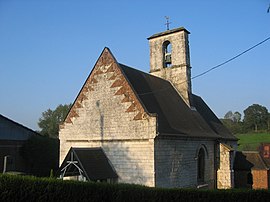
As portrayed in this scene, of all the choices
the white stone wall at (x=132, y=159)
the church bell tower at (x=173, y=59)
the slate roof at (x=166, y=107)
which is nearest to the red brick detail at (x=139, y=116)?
the slate roof at (x=166, y=107)

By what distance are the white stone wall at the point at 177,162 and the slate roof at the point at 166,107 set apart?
60cm

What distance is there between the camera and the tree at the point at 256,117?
285 ft

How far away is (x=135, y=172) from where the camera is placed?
1541 centimetres

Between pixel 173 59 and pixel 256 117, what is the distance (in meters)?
76.2

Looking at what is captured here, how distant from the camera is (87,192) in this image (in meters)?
10.4

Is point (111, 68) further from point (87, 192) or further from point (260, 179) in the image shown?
point (260, 179)

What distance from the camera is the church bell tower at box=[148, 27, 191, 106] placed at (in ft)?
74.4

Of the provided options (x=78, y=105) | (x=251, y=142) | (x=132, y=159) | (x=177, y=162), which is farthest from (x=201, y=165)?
(x=251, y=142)

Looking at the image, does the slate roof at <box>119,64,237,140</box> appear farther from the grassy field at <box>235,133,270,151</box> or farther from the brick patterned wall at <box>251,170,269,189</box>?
the grassy field at <box>235,133,270,151</box>

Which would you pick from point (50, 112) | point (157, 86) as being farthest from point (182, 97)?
point (50, 112)

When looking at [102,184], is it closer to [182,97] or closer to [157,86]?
[157,86]

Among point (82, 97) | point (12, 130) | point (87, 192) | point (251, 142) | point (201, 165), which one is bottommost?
point (87, 192)

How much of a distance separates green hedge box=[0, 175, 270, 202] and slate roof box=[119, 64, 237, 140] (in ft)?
16.1

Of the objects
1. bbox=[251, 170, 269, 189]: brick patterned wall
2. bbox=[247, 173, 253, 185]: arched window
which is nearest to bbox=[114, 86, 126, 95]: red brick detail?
bbox=[247, 173, 253, 185]: arched window
